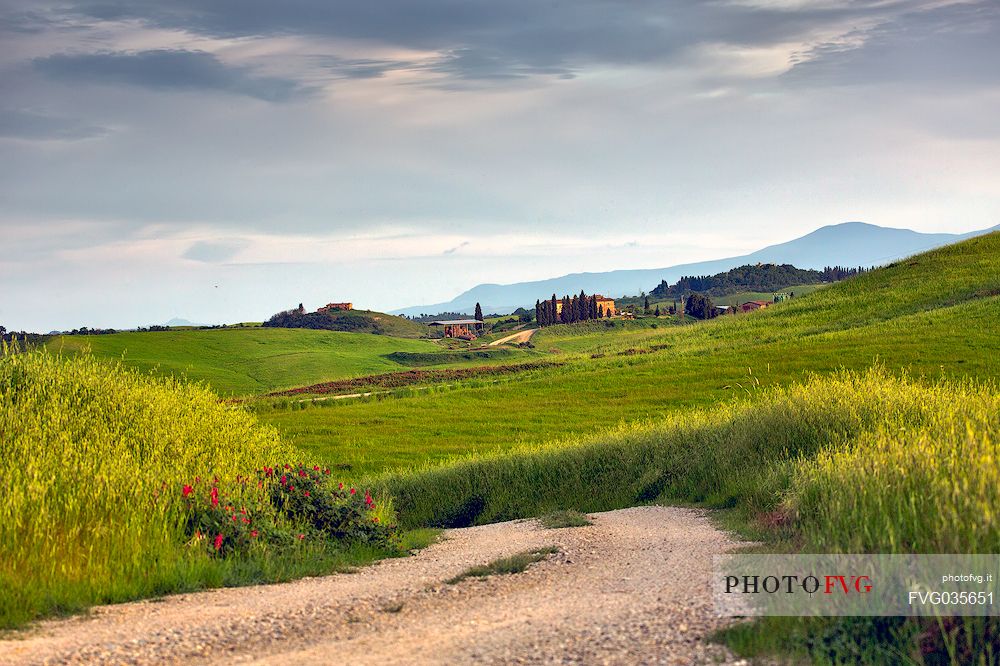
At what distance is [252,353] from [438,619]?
109 meters

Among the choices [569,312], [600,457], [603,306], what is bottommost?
[600,457]

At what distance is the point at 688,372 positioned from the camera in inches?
2015

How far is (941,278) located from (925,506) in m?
70.4

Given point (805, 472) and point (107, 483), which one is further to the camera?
point (107, 483)

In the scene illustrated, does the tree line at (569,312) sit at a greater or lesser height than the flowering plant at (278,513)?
greater

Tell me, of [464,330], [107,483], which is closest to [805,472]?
[107,483]

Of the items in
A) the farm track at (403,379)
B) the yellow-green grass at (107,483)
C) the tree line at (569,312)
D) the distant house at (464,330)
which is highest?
the tree line at (569,312)

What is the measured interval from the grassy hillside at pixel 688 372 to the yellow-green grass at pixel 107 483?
40.7 feet

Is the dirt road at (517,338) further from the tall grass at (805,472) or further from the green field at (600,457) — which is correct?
the tall grass at (805,472)

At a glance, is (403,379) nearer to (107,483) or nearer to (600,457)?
(600,457)

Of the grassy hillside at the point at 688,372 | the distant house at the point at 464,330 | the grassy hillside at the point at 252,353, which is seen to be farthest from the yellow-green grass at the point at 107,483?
the distant house at the point at 464,330

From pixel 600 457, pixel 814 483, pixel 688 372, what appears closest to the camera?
pixel 814 483

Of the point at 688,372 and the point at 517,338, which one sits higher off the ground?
the point at 517,338

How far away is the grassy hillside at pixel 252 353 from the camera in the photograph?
92.9 meters
